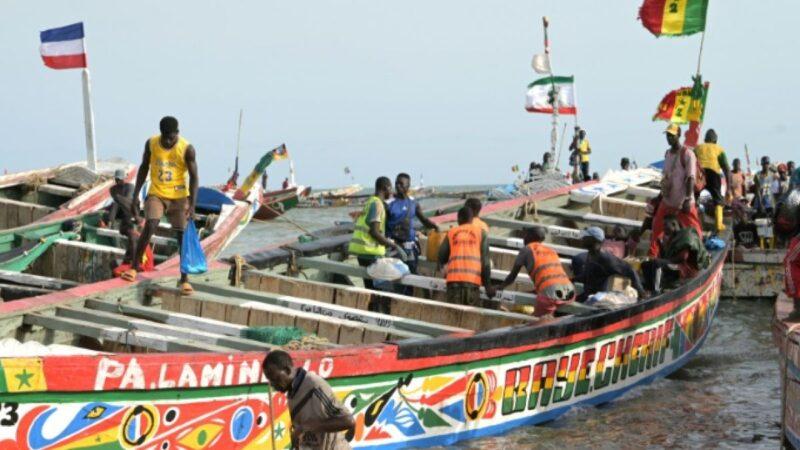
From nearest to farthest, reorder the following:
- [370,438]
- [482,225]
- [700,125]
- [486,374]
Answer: [370,438], [486,374], [482,225], [700,125]

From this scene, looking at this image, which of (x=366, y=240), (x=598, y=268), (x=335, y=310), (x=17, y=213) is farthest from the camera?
(x=17, y=213)

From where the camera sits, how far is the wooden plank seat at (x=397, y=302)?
11.9 metres

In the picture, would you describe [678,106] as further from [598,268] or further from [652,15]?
[598,268]

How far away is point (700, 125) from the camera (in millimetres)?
20828

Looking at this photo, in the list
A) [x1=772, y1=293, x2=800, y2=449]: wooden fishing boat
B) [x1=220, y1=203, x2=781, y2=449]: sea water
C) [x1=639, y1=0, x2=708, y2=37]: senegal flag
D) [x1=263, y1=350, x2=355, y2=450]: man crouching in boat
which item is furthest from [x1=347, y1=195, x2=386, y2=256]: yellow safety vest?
[x1=639, y1=0, x2=708, y2=37]: senegal flag

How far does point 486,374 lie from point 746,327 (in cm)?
988

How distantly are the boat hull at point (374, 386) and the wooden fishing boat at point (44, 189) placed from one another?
9334mm

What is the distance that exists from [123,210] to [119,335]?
5.94m

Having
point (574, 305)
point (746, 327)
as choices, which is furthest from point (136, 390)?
point (746, 327)

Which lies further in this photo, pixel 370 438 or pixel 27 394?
pixel 370 438

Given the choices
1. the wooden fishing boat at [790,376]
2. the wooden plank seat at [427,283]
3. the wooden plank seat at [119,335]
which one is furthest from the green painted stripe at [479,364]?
the wooden fishing boat at [790,376]

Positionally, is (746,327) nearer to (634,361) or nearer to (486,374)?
(634,361)

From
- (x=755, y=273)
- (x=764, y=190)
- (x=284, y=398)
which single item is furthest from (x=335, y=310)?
(x=764, y=190)

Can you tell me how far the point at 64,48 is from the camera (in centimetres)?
2247
